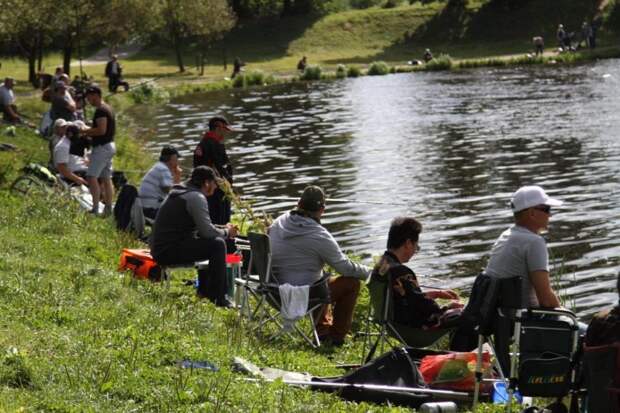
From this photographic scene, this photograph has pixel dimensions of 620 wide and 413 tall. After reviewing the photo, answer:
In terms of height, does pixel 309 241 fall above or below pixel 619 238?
above

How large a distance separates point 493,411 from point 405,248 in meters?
1.59

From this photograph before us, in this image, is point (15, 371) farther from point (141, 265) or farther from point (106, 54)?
point (106, 54)

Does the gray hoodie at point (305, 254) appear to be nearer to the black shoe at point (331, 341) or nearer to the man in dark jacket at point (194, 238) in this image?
the black shoe at point (331, 341)

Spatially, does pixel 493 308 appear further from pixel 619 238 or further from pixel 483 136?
pixel 483 136

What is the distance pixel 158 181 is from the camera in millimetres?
14883

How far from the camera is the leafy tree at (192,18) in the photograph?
66938 millimetres

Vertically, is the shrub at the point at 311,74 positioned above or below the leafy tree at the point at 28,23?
below

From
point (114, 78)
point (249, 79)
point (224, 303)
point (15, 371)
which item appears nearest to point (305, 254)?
point (224, 303)

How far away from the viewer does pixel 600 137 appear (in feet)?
99.7

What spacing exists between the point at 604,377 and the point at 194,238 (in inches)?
229

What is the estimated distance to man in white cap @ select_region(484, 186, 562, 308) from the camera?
7.95 metres

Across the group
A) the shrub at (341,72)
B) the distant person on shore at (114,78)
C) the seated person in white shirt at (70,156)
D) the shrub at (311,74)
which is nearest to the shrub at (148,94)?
the distant person on shore at (114,78)

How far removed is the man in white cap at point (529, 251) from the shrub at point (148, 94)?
42.6 meters

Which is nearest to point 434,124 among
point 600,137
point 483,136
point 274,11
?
point 483,136
